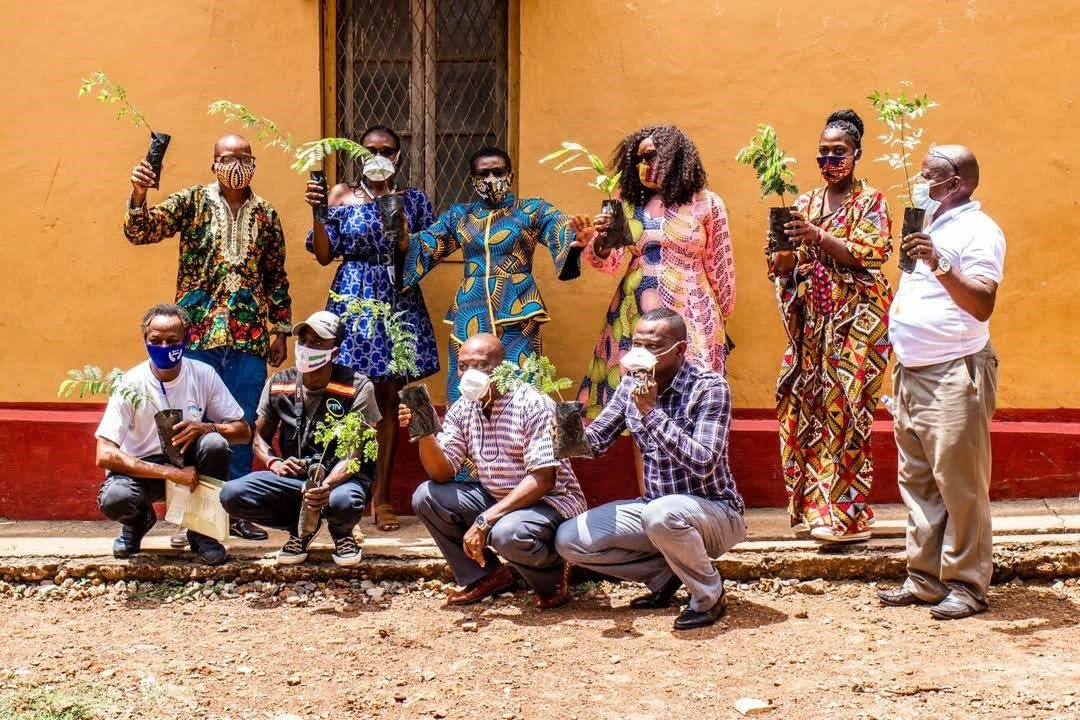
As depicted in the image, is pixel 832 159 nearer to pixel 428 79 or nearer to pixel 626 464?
pixel 626 464

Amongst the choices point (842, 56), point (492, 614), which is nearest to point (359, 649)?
point (492, 614)

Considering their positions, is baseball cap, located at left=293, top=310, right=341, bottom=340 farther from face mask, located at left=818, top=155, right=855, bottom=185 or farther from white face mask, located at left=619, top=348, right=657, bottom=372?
face mask, located at left=818, top=155, right=855, bottom=185

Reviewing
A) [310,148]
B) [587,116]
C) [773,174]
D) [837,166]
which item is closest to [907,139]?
[837,166]

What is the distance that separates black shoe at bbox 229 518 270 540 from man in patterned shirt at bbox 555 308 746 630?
1716mm

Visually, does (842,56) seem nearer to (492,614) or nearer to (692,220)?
(692,220)

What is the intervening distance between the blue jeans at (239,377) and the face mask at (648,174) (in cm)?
209

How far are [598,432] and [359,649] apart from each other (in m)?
1.31

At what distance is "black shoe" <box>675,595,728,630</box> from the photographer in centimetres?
507

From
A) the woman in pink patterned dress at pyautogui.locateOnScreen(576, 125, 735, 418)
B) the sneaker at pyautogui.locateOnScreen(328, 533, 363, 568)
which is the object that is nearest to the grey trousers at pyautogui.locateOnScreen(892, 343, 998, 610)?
the woman in pink patterned dress at pyautogui.locateOnScreen(576, 125, 735, 418)

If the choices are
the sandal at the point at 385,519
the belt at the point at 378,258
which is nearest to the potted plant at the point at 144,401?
the sandal at the point at 385,519

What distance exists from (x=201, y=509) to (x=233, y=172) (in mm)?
1633

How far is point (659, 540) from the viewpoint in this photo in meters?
5.08

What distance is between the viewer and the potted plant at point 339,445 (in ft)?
17.9

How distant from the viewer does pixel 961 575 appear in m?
5.10
